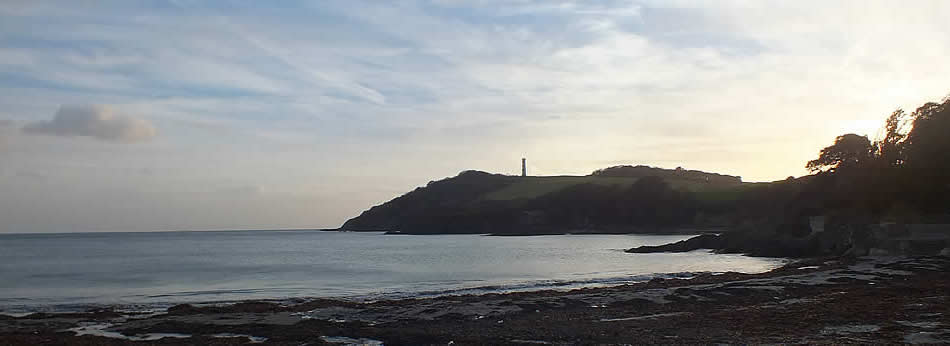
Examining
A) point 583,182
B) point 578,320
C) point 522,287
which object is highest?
point 583,182

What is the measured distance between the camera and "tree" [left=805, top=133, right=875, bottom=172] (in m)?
75.8

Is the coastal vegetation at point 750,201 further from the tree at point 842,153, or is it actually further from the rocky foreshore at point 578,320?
the rocky foreshore at point 578,320

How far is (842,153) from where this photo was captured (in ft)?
261

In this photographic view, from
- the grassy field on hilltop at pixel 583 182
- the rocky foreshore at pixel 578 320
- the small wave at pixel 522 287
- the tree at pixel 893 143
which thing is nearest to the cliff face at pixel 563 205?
the grassy field on hilltop at pixel 583 182

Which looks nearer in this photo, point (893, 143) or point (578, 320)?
point (578, 320)

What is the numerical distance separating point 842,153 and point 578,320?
6978 cm

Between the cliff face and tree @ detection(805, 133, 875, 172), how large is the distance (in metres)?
65.7

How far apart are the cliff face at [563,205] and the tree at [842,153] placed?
65745 mm

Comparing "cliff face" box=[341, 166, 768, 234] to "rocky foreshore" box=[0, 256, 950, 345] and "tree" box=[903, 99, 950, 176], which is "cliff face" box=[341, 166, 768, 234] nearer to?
"tree" box=[903, 99, 950, 176]

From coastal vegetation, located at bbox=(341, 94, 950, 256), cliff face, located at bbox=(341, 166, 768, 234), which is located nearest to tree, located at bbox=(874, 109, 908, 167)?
coastal vegetation, located at bbox=(341, 94, 950, 256)

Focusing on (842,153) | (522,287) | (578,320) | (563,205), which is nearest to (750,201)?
(563,205)

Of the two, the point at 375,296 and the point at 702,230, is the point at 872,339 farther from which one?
the point at 702,230

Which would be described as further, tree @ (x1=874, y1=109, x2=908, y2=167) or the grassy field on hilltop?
the grassy field on hilltop

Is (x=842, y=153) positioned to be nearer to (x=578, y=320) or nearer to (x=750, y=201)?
(x=750, y=201)
